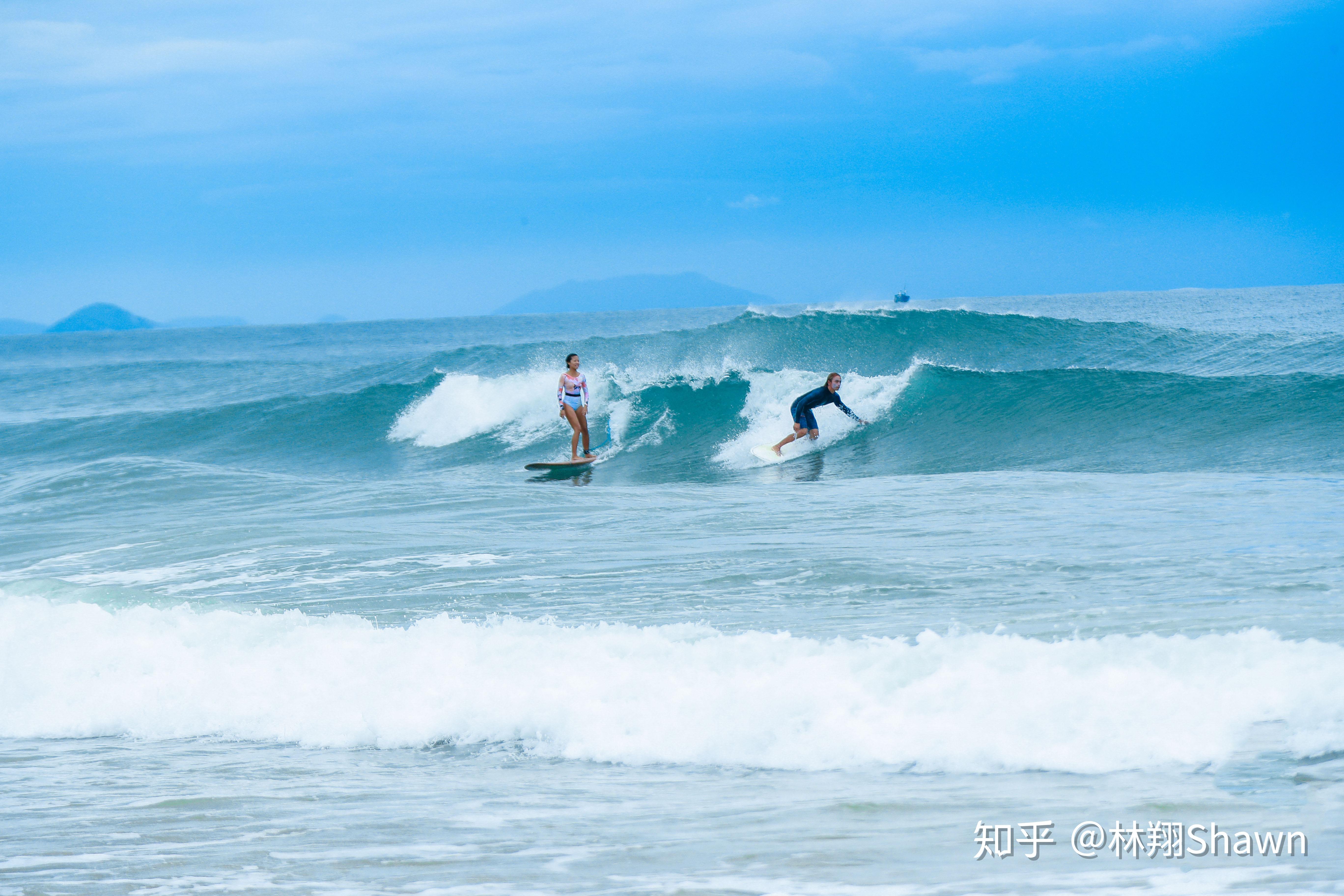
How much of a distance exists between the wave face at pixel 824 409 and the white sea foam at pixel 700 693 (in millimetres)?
8338

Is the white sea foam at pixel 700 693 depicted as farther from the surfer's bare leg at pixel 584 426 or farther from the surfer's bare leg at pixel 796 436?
the surfer's bare leg at pixel 584 426

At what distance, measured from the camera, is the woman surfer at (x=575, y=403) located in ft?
53.3

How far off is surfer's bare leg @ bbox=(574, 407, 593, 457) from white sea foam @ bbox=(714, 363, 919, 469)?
2.06m

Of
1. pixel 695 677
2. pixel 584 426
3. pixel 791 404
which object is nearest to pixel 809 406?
pixel 791 404

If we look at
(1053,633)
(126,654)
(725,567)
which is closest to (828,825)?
(1053,633)

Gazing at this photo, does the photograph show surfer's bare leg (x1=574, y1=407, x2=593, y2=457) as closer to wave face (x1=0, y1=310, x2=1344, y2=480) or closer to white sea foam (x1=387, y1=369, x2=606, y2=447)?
wave face (x1=0, y1=310, x2=1344, y2=480)

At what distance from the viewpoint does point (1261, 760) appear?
371 cm

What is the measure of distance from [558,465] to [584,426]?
3.08ft

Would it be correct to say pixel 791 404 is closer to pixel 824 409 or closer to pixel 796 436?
pixel 824 409

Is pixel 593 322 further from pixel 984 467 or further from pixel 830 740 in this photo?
pixel 830 740
